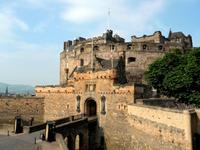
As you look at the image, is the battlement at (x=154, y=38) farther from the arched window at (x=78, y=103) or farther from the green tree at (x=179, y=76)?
the arched window at (x=78, y=103)

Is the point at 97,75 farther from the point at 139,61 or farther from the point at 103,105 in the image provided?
the point at 139,61

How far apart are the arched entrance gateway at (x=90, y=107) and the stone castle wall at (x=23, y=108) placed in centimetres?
677

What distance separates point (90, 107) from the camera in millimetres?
36844

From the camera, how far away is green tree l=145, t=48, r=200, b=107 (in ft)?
95.6

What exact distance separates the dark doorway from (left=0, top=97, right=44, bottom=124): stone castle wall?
677cm

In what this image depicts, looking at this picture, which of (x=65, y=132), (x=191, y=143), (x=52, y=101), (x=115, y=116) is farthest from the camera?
(x=52, y=101)

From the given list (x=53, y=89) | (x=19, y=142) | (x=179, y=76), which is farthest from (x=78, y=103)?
(x=19, y=142)

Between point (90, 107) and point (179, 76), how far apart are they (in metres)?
11.4

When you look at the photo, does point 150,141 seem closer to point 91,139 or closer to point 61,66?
point 91,139

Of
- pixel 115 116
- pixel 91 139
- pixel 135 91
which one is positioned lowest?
pixel 91 139

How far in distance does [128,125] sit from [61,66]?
29892 mm

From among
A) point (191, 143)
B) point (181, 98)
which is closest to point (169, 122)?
point (191, 143)

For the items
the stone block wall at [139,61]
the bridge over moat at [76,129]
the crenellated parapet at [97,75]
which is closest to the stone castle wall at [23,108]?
the crenellated parapet at [97,75]

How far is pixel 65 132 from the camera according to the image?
27625mm
